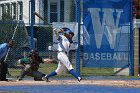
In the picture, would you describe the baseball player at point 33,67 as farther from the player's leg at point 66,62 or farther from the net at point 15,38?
the net at point 15,38

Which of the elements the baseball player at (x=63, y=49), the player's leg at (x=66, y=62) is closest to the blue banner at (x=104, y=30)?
the baseball player at (x=63, y=49)

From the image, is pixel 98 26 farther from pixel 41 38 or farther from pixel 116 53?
pixel 41 38

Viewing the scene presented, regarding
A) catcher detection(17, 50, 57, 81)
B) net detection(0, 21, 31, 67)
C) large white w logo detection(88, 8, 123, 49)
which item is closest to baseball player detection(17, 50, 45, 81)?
catcher detection(17, 50, 57, 81)

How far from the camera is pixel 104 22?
2311 centimetres

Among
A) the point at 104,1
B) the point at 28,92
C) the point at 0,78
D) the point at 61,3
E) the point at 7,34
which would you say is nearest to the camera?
the point at 28,92

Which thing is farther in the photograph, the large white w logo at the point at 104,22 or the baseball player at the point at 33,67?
the large white w logo at the point at 104,22

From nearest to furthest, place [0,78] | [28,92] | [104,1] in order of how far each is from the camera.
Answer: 1. [28,92]
2. [0,78]
3. [104,1]

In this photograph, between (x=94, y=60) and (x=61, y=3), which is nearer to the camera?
(x=94, y=60)

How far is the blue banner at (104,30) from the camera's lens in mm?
23062

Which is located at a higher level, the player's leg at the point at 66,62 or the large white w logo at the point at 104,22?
the large white w logo at the point at 104,22

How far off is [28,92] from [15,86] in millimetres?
1921

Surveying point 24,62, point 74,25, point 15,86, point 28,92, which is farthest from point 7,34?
point 28,92

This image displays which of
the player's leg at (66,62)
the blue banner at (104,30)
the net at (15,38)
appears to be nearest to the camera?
the player's leg at (66,62)

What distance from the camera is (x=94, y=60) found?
23.2m
